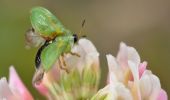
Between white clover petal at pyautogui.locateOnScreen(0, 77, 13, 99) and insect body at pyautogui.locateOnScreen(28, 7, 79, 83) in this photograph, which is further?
white clover petal at pyautogui.locateOnScreen(0, 77, 13, 99)

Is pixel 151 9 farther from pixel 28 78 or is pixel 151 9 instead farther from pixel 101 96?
pixel 101 96

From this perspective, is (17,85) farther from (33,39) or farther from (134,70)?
(134,70)

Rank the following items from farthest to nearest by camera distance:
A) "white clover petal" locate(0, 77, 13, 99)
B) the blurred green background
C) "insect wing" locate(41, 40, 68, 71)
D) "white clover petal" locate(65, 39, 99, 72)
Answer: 1. the blurred green background
2. "white clover petal" locate(65, 39, 99, 72)
3. "white clover petal" locate(0, 77, 13, 99)
4. "insect wing" locate(41, 40, 68, 71)


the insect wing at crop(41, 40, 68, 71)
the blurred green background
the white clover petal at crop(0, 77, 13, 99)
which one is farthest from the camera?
the blurred green background

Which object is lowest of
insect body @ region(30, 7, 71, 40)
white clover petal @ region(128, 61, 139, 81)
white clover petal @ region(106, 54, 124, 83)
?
white clover petal @ region(128, 61, 139, 81)

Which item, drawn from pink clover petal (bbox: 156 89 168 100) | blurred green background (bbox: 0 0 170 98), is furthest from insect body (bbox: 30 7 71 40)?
blurred green background (bbox: 0 0 170 98)

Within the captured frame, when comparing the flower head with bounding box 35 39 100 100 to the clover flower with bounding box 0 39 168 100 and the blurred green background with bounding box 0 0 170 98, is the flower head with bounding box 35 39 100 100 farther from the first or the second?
the blurred green background with bounding box 0 0 170 98

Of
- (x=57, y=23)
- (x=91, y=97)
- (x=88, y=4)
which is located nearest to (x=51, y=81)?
(x=91, y=97)
